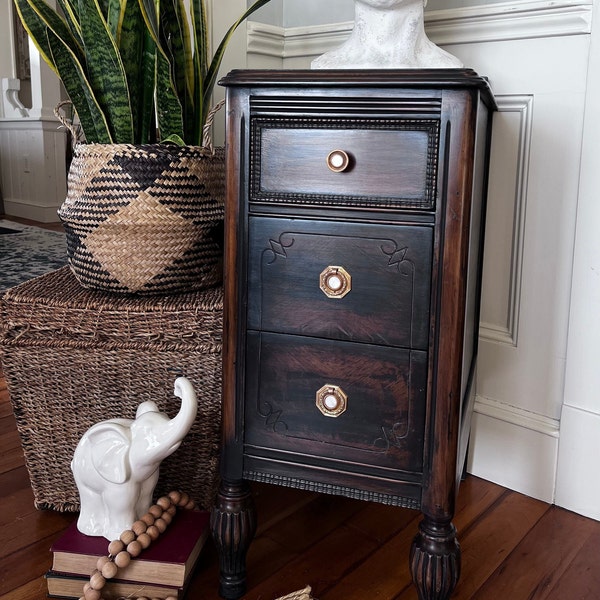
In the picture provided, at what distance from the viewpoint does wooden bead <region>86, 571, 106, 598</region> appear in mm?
896

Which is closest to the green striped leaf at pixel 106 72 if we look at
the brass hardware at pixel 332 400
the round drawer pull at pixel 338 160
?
the round drawer pull at pixel 338 160

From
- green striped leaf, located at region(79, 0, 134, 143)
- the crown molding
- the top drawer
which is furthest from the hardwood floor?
the crown molding

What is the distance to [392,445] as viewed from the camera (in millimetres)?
861

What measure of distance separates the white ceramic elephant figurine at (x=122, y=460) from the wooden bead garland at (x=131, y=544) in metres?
0.03

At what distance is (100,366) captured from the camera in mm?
1081

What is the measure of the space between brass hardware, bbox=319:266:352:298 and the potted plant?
0.33 metres

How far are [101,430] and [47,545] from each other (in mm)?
245

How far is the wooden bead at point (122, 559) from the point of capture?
0.91m

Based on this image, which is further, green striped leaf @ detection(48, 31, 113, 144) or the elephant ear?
green striped leaf @ detection(48, 31, 113, 144)

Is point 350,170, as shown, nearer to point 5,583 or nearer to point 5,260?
point 5,583

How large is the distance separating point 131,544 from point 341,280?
0.47 metres

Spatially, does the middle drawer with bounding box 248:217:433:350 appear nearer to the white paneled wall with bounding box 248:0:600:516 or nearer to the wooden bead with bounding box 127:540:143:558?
the wooden bead with bounding box 127:540:143:558

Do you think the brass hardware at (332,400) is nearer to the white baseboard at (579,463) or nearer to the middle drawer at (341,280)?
the middle drawer at (341,280)

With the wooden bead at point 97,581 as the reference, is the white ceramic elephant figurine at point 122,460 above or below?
above
